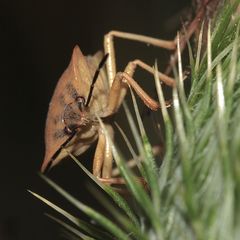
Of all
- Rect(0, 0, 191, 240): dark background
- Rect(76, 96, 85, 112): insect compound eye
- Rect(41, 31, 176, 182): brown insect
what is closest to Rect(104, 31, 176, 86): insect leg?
Rect(41, 31, 176, 182): brown insect

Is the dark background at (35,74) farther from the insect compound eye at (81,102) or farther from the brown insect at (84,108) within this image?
the insect compound eye at (81,102)

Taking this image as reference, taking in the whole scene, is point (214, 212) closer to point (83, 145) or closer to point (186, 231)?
point (186, 231)

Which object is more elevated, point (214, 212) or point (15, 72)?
point (15, 72)

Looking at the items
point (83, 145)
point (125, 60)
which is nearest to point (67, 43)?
point (125, 60)

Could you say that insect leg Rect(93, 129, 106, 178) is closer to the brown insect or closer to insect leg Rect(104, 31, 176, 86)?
the brown insect

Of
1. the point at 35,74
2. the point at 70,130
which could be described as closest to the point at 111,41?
the point at 70,130

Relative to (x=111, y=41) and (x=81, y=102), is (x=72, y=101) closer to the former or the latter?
(x=81, y=102)
